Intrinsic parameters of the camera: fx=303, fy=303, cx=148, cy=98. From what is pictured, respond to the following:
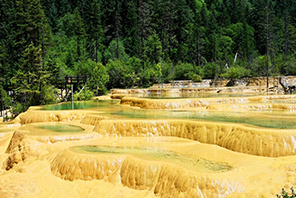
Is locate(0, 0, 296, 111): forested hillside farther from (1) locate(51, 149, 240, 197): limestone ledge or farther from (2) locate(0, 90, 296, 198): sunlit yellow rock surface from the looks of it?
(1) locate(51, 149, 240, 197): limestone ledge

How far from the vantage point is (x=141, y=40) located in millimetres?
58125

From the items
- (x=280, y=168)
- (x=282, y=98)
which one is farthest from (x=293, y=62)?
(x=280, y=168)

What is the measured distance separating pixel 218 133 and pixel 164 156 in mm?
2812

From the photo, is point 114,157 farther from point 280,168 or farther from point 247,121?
point 247,121

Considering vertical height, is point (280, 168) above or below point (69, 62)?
below

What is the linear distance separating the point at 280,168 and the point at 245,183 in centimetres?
136

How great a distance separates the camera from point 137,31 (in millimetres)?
64125

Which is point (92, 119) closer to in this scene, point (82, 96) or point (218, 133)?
point (218, 133)

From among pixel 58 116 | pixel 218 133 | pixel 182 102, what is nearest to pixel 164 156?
pixel 218 133

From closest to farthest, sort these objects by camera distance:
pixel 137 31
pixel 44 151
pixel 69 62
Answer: pixel 44 151, pixel 69 62, pixel 137 31

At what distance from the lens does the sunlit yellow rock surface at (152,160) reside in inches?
342

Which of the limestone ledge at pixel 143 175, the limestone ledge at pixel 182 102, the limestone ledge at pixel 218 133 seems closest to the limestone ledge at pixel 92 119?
the limestone ledge at pixel 218 133

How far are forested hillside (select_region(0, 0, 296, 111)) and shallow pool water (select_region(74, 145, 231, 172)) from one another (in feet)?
71.1

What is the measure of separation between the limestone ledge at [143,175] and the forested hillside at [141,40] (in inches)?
882
